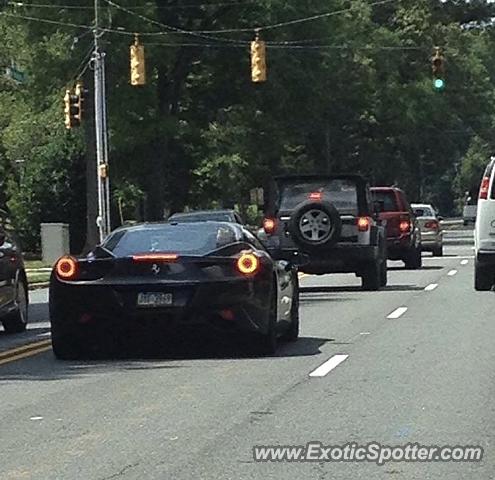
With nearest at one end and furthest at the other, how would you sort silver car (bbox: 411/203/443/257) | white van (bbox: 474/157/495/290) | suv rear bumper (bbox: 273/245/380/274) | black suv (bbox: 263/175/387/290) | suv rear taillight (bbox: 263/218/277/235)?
white van (bbox: 474/157/495/290)
black suv (bbox: 263/175/387/290)
suv rear bumper (bbox: 273/245/380/274)
suv rear taillight (bbox: 263/218/277/235)
silver car (bbox: 411/203/443/257)

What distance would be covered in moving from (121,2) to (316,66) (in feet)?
34.3

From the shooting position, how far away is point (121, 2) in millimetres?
49250

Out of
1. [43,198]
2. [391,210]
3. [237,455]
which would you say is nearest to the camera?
[237,455]

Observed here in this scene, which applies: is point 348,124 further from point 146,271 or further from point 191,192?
point 146,271

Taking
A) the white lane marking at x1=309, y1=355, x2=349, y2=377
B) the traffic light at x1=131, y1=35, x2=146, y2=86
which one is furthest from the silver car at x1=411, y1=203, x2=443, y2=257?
the white lane marking at x1=309, y1=355, x2=349, y2=377

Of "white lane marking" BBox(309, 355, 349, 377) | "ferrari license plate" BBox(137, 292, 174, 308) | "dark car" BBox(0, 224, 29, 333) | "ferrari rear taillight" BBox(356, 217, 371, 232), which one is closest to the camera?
"white lane marking" BBox(309, 355, 349, 377)

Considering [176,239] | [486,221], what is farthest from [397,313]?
[176,239]

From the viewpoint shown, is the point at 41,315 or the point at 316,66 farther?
the point at 316,66

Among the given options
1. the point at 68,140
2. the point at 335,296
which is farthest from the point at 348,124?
the point at 335,296

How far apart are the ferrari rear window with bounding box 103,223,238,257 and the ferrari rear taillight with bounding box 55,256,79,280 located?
0.46m

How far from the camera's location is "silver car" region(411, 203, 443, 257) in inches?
1736

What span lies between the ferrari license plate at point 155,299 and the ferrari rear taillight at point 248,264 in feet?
2.40

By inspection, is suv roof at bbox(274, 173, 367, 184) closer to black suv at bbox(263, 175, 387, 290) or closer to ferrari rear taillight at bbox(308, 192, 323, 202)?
black suv at bbox(263, 175, 387, 290)

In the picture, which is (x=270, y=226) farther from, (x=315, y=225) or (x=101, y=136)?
(x=101, y=136)
